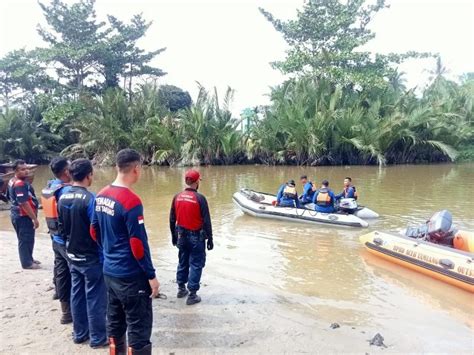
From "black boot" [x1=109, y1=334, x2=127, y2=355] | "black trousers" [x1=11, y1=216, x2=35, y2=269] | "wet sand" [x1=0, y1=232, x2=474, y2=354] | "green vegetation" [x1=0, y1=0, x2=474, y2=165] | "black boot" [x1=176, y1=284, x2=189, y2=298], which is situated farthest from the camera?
"green vegetation" [x1=0, y1=0, x2=474, y2=165]

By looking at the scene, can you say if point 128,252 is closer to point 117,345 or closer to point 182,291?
point 117,345

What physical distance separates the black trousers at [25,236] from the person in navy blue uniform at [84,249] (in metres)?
2.16

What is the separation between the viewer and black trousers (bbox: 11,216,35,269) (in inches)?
211

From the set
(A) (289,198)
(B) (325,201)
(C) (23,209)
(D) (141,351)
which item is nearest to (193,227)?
(D) (141,351)

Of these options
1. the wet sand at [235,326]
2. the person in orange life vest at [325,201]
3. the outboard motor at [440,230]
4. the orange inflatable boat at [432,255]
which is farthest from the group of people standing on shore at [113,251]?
the person in orange life vest at [325,201]

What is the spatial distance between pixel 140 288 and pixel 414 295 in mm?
4187

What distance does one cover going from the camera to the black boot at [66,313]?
3889mm

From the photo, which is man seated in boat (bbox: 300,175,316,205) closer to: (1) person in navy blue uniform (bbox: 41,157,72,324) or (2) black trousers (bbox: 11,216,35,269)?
(2) black trousers (bbox: 11,216,35,269)

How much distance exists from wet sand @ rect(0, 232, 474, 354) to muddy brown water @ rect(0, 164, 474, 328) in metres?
Answer: 0.26

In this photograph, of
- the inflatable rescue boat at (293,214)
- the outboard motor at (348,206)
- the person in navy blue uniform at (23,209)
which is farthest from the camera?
the outboard motor at (348,206)

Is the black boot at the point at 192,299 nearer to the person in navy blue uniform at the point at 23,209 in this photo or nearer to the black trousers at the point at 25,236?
the person in navy blue uniform at the point at 23,209


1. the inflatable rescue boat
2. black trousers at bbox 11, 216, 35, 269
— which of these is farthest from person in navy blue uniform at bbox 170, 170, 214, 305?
the inflatable rescue boat

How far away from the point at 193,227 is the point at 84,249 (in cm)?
136

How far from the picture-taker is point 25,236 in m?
5.41
